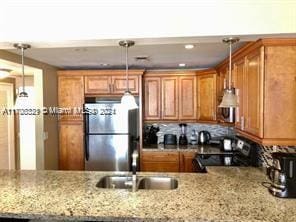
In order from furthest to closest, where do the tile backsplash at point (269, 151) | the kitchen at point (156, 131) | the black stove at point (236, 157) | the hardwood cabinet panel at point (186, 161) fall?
the hardwood cabinet panel at point (186, 161) < the black stove at point (236, 157) < the tile backsplash at point (269, 151) < the kitchen at point (156, 131)

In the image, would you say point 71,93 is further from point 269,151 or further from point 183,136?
point 269,151

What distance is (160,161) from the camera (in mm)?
4238

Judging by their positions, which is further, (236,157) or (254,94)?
(236,157)

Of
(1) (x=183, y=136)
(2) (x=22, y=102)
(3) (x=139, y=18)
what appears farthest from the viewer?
(1) (x=183, y=136)

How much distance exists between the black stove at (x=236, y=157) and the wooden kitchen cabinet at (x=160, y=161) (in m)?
0.47

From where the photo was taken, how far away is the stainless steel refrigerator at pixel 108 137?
417 cm

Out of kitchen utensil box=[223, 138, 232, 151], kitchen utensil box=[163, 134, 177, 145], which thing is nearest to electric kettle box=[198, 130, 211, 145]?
kitchen utensil box=[163, 134, 177, 145]

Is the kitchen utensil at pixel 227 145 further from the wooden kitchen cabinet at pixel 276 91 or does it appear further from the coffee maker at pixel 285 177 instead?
the coffee maker at pixel 285 177

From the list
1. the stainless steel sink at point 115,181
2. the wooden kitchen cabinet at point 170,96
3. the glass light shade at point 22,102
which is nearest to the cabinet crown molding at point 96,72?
the wooden kitchen cabinet at point 170,96

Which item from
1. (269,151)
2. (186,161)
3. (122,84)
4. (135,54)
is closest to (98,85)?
(122,84)

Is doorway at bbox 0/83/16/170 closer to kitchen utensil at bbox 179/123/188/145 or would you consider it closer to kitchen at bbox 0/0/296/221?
kitchen at bbox 0/0/296/221

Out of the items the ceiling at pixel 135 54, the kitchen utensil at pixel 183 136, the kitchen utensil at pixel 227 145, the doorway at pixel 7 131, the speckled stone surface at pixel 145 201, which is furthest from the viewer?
the doorway at pixel 7 131

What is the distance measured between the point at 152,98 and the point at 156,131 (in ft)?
2.12

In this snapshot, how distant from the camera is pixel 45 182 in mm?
2314
